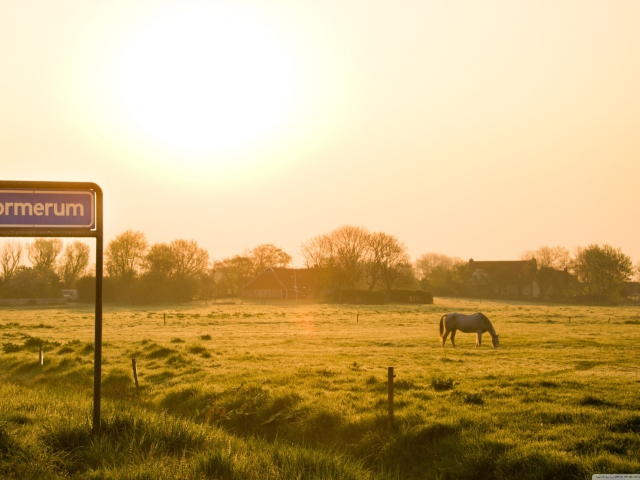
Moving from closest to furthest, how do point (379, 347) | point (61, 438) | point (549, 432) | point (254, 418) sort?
point (61, 438) → point (549, 432) → point (254, 418) → point (379, 347)

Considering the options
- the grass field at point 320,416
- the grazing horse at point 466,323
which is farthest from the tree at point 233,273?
the grass field at point 320,416

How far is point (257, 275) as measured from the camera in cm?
12169

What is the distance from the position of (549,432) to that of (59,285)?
97.7 m

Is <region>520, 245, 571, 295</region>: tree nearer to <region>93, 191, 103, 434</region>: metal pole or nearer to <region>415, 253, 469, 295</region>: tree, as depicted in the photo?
<region>415, 253, 469, 295</region>: tree

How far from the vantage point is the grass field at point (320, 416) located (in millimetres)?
7734

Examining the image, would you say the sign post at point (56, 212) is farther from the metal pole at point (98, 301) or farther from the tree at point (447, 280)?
the tree at point (447, 280)

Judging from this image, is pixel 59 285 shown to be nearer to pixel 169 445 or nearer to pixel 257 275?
pixel 257 275

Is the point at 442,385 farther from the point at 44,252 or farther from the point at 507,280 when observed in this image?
the point at 507,280

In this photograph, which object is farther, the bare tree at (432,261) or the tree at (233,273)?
the bare tree at (432,261)

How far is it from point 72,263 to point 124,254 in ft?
47.4

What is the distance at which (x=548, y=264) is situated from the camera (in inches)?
4727

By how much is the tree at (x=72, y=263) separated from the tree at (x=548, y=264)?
80439mm

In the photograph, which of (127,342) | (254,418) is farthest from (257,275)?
(254,418)

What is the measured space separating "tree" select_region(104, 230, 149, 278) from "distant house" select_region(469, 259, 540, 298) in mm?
64147
